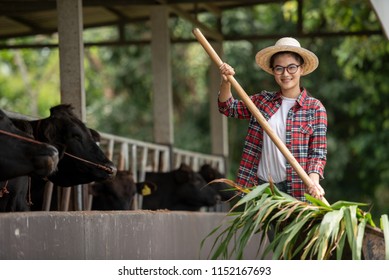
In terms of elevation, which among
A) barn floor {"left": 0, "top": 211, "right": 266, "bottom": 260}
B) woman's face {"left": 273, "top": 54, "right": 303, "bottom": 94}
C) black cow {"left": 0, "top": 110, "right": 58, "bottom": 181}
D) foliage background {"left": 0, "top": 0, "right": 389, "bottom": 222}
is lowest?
barn floor {"left": 0, "top": 211, "right": 266, "bottom": 260}

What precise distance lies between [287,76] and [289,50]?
7.1 inches

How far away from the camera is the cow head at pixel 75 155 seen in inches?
363

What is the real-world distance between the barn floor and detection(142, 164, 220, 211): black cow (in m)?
5.21

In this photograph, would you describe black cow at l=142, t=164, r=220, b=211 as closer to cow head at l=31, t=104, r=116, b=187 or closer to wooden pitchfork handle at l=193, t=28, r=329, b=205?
cow head at l=31, t=104, r=116, b=187

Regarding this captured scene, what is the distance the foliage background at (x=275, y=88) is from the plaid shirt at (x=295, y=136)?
14879 millimetres

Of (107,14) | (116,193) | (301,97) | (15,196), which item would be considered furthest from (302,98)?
(107,14)

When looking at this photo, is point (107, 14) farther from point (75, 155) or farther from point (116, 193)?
point (75, 155)

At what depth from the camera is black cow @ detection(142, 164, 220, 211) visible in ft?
46.4

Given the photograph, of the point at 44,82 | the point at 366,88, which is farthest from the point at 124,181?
the point at 44,82

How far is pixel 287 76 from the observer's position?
686 centimetres

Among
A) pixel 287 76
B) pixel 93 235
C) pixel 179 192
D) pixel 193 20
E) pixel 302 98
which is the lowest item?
pixel 93 235

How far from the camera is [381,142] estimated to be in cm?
2566

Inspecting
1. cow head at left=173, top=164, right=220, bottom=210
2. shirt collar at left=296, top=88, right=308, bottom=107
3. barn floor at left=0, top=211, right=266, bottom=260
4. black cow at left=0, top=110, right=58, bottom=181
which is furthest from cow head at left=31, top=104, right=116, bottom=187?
cow head at left=173, top=164, right=220, bottom=210

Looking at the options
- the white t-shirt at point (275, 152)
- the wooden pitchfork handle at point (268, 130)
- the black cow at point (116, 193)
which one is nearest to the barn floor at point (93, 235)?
the wooden pitchfork handle at point (268, 130)
